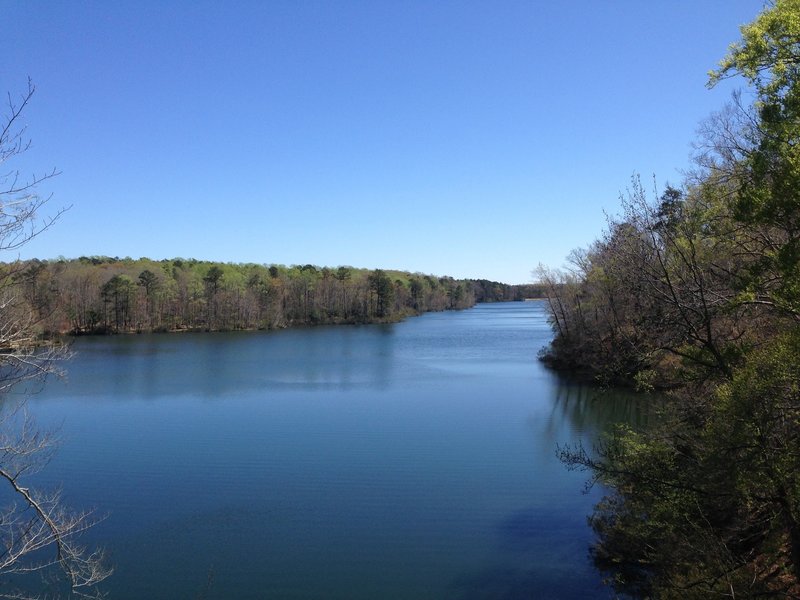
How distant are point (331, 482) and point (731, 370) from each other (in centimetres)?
878

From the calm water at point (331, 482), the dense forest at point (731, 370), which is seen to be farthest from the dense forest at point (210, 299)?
the dense forest at point (731, 370)

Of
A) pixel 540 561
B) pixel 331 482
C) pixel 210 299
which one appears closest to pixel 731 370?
pixel 540 561

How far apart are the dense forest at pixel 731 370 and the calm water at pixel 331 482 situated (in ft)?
6.78

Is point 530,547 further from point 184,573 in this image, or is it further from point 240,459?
point 240,459

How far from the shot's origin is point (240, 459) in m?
14.3

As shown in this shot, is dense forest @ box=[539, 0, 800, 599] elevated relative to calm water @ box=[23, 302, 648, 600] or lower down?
Result: elevated

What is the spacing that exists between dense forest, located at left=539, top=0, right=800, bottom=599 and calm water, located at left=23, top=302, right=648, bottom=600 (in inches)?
81.4

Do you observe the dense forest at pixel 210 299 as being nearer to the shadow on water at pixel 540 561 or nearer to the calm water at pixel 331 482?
the calm water at pixel 331 482

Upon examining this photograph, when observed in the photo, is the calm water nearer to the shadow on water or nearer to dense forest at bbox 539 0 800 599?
the shadow on water

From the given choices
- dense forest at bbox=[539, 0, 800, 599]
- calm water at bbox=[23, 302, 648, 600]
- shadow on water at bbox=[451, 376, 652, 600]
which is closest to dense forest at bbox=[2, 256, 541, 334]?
calm water at bbox=[23, 302, 648, 600]

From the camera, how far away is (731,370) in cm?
610

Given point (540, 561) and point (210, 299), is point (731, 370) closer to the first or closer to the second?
point (540, 561)

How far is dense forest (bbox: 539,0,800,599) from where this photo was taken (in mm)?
4461

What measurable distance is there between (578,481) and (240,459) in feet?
26.2
